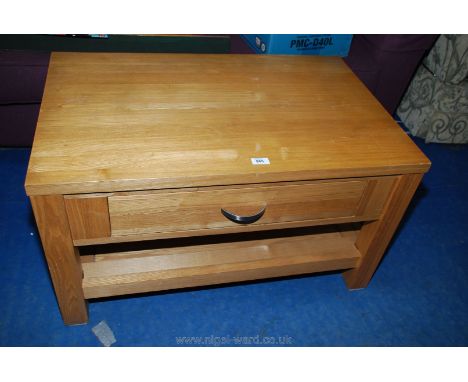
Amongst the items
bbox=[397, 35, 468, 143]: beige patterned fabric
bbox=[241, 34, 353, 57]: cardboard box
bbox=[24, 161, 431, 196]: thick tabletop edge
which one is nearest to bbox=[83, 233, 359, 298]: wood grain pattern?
bbox=[24, 161, 431, 196]: thick tabletop edge

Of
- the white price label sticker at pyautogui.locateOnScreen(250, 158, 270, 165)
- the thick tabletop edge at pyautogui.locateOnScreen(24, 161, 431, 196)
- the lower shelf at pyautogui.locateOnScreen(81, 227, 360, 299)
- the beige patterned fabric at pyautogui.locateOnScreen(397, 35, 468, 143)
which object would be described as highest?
the white price label sticker at pyautogui.locateOnScreen(250, 158, 270, 165)

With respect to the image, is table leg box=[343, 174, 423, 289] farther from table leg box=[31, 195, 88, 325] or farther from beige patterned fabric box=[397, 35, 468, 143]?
beige patterned fabric box=[397, 35, 468, 143]

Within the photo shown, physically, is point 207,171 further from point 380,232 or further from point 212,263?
point 380,232

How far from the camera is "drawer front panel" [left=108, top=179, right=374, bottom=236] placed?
2.76ft

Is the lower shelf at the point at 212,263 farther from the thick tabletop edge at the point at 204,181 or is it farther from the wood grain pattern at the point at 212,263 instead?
the thick tabletop edge at the point at 204,181

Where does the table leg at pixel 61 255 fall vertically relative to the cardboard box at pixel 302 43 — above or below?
below

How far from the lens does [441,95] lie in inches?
65.6

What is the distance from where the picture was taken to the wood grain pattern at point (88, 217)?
31.7 inches

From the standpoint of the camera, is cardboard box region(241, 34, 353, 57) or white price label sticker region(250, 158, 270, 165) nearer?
white price label sticker region(250, 158, 270, 165)

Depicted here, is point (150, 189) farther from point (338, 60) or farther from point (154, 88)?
point (338, 60)

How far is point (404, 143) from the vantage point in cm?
96

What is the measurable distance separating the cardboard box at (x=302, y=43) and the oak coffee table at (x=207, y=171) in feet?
0.66

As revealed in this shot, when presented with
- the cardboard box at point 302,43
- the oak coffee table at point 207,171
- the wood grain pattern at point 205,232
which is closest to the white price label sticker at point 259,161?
the oak coffee table at point 207,171

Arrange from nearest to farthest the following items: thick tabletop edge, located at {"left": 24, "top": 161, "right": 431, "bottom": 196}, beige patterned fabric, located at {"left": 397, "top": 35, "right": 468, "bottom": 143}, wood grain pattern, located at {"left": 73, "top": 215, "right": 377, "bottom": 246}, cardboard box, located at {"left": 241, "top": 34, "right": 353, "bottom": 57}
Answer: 1. thick tabletop edge, located at {"left": 24, "top": 161, "right": 431, "bottom": 196}
2. wood grain pattern, located at {"left": 73, "top": 215, "right": 377, "bottom": 246}
3. cardboard box, located at {"left": 241, "top": 34, "right": 353, "bottom": 57}
4. beige patterned fabric, located at {"left": 397, "top": 35, "right": 468, "bottom": 143}
